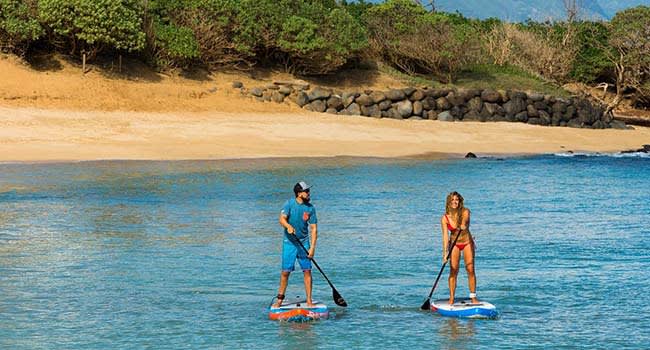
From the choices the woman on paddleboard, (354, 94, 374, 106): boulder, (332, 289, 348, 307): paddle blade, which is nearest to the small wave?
(354, 94, 374, 106): boulder

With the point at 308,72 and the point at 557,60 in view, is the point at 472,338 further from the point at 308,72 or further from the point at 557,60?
the point at 557,60

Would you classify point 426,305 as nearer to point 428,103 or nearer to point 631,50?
point 428,103

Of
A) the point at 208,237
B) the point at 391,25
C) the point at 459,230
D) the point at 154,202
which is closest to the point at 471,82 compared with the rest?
the point at 391,25

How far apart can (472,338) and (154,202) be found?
39.8 ft

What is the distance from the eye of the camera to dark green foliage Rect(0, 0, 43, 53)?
37031 millimetres

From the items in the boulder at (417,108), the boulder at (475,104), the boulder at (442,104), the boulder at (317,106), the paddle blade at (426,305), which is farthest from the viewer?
the boulder at (475,104)

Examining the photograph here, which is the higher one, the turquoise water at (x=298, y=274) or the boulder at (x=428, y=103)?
the boulder at (x=428, y=103)

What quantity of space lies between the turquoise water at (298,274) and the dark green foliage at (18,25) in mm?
8771

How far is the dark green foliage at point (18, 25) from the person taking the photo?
3703 cm

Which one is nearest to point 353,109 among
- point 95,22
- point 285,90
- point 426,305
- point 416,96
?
point 285,90

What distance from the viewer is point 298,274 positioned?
55.3ft

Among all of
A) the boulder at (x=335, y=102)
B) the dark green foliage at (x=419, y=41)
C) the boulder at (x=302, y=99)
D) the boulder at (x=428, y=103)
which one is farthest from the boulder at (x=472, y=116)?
the boulder at (x=302, y=99)

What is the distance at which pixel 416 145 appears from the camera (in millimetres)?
37125

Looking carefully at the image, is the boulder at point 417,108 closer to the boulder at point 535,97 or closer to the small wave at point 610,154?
the boulder at point 535,97
